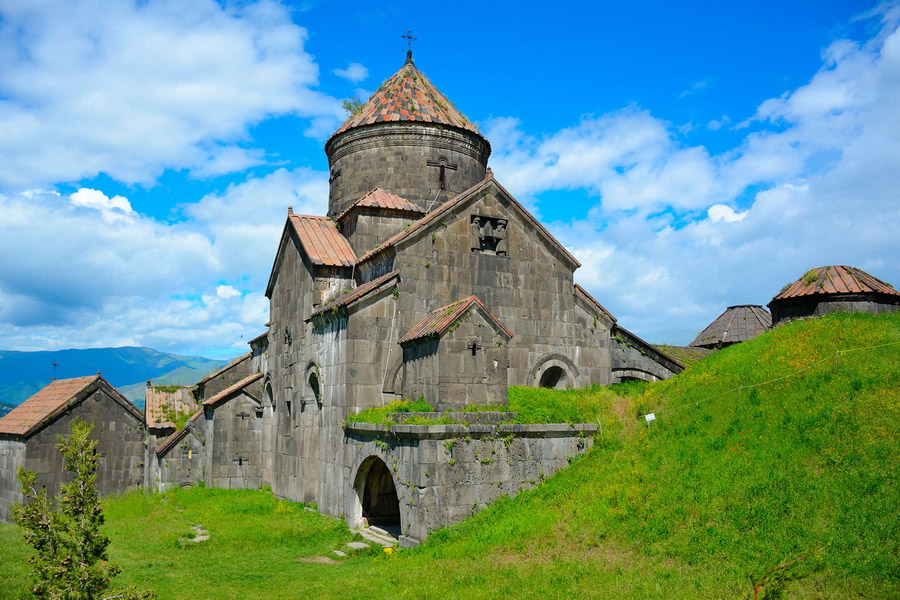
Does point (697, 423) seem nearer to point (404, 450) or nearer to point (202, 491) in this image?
point (404, 450)

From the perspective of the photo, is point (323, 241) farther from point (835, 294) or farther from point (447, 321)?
point (835, 294)

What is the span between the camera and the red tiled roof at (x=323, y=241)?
15.4 meters

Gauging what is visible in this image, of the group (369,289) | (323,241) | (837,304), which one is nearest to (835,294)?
(837,304)

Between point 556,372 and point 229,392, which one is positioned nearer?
point 556,372

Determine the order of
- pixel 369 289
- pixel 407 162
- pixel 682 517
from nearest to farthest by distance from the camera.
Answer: pixel 682 517
pixel 369 289
pixel 407 162

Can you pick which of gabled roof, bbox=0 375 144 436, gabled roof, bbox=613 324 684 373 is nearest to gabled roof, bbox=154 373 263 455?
gabled roof, bbox=0 375 144 436

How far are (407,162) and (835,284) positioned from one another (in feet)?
35.1

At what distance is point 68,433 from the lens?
18.7 meters

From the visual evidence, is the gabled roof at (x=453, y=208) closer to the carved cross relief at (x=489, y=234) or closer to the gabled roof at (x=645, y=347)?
the carved cross relief at (x=489, y=234)

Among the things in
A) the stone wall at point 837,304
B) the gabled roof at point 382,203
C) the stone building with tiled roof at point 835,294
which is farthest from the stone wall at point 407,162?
the stone wall at point 837,304

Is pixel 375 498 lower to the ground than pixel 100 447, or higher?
lower

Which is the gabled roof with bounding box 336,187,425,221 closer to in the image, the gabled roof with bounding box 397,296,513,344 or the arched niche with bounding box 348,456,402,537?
the gabled roof with bounding box 397,296,513,344

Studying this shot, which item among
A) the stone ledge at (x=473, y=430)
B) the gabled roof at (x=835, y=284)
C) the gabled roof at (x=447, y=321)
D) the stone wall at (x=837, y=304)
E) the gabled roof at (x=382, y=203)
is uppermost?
the gabled roof at (x=382, y=203)

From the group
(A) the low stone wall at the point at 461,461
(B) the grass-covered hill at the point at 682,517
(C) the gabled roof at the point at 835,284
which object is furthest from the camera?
(C) the gabled roof at the point at 835,284
